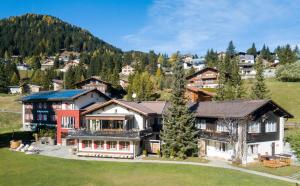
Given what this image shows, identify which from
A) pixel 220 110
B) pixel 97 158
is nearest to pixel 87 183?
pixel 97 158

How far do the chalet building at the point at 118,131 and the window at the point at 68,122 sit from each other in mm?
6332

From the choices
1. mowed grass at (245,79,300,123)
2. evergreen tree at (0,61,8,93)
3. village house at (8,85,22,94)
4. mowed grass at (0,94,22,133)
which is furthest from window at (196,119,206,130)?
village house at (8,85,22,94)

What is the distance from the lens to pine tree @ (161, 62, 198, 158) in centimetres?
4319

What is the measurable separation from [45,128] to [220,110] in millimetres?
34678

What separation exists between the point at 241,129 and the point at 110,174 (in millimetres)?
16484

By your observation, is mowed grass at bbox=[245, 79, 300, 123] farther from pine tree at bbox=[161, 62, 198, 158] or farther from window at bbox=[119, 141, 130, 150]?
window at bbox=[119, 141, 130, 150]

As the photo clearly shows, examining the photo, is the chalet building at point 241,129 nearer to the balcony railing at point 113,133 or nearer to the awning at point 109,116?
the balcony railing at point 113,133

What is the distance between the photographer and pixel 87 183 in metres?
31.4

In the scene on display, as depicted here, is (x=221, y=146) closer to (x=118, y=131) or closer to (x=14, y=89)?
(x=118, y=131)

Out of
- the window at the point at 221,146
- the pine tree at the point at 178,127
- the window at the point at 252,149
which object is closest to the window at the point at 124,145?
the pine tree at the point at 178,127

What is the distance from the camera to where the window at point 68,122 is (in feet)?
183

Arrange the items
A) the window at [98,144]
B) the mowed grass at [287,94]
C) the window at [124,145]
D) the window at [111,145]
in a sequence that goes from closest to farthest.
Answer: the window at [124,145] → the window at [111,145] → the window at [98,144] → the mowed grass at [287,94]

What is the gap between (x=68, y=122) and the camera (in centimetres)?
5612

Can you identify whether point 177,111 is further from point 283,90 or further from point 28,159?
point 283,90
